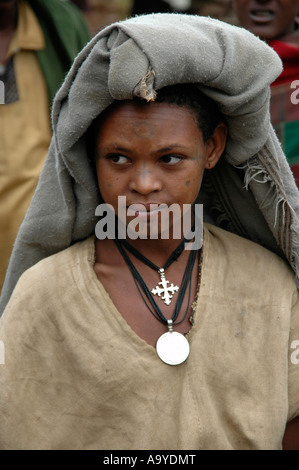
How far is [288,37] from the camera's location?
3.53 m

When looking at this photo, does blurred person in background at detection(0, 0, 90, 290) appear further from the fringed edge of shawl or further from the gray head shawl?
the fringed edge of shawl

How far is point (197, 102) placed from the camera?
2.09 m

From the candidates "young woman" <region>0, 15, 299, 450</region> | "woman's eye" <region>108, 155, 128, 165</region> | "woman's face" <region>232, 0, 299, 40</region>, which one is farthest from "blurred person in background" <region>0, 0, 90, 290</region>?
"woman's eye" <region>108, 155, 128, 165</region>

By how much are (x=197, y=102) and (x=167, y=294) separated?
22.6 inches

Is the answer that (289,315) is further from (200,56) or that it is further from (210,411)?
(200,56)

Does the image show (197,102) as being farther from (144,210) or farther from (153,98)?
(144,210)

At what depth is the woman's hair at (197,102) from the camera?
6.66 ft

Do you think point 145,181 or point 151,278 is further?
point 151,278

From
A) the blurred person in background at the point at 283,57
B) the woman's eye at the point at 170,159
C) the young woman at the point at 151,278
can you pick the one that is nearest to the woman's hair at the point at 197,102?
the young woman at the point at 151,278

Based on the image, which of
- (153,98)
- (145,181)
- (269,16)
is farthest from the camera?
(269,16)

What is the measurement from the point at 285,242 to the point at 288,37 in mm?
1570

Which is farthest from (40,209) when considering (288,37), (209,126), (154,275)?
(288,37)

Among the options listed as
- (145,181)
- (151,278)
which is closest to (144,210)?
(145,181)

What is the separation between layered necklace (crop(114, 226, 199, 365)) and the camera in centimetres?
210
